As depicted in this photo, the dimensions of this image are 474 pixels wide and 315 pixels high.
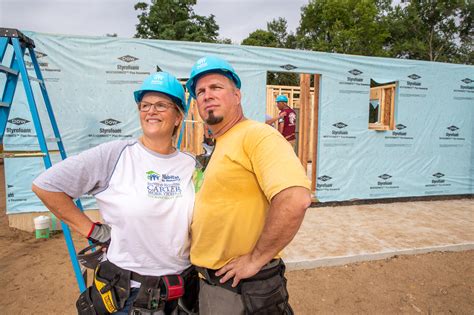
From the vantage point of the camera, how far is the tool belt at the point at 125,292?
4.78ft

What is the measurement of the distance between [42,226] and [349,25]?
2957 centimetres

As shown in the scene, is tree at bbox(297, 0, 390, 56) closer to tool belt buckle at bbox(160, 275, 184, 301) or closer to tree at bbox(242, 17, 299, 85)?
tree at bbox(242, 17, 299, 85)

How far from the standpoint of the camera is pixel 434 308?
300cm

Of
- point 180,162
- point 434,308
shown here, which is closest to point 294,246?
point 434,308

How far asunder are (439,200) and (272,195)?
24.7 feet

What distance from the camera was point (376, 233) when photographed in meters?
4.83

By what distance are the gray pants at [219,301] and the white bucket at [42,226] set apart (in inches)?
167

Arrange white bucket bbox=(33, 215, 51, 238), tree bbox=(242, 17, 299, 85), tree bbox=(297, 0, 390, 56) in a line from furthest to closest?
tree bbox=(242, 17, 299, 85)
tree bbox=(297, 0, 390, 56)
white bucket bbox=(33, 215, 51, 238)

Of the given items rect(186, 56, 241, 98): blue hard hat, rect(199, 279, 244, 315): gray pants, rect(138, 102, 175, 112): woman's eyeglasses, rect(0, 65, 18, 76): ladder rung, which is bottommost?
rect(199, 279, 244, 315): gray pants

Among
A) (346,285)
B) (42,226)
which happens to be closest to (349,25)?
(346,285)

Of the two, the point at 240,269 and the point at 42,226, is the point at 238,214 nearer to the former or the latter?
the point at 240,269

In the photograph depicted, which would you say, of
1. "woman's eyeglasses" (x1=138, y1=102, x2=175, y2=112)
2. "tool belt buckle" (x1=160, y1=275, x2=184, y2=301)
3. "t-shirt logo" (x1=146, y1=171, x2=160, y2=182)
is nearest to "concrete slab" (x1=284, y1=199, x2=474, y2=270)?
"tool belt buckle" (x1=160, y1=275, x2=184, y2=301)

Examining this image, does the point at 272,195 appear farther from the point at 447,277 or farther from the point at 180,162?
the point at 447,277

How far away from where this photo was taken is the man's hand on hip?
4.54 feet
